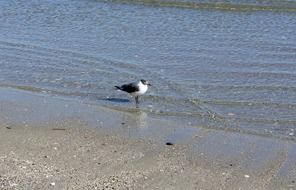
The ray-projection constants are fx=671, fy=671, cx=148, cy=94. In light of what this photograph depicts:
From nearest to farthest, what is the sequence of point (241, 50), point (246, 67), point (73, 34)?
point (246, 67) → point (241, 50) → point (73, 34)

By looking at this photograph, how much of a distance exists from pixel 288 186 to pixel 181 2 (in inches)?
530

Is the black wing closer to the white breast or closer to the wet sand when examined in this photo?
the white breast

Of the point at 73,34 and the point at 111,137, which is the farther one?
the point at 73,34

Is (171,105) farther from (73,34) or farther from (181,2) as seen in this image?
(181,2)

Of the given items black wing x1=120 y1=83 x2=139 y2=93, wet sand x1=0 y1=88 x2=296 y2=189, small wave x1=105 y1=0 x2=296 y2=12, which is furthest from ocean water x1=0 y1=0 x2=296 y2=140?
wet sand x1=0 y1=88 x2=296 y2=189

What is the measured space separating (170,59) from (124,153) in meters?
5.16

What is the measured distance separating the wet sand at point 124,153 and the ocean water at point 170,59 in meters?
0.62

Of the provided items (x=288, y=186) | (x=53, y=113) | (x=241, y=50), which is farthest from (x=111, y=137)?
(x=241, y=50)

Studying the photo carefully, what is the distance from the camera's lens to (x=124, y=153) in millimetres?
8812

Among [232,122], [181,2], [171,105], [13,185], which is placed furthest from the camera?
[181,2]

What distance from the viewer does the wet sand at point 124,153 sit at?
25.7 feet

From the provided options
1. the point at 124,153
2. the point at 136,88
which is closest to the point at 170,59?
the point at 136,88

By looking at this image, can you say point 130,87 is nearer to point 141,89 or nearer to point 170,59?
point 141,89

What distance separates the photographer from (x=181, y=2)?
815 inches
